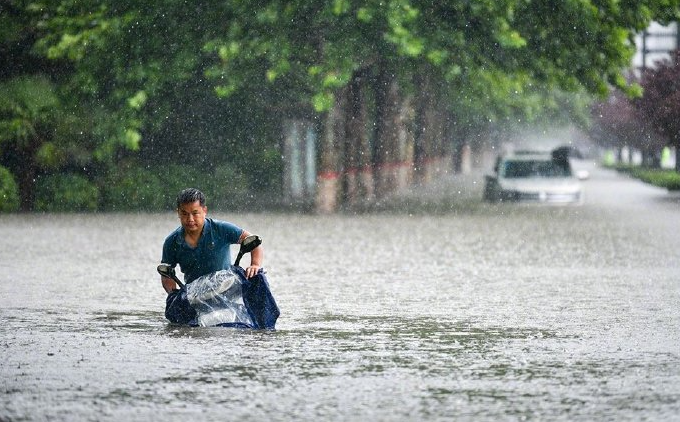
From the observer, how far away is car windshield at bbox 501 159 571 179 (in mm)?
38225

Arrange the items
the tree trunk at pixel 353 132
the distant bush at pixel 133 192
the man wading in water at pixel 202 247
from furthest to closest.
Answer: the tree trunk at pixel 353 132 → the distant bush at pixel 133 192 → the man wading in water at pixel 202 247

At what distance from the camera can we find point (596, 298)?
48.4 feet

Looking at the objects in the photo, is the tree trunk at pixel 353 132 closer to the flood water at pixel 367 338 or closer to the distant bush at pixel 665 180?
the flood water at pixel 367 338

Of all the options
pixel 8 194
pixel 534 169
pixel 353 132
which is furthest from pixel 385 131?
pixel 8 194

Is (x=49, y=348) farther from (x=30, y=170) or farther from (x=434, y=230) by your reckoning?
(x=30, y=170)

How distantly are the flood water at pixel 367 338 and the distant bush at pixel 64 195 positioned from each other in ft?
39.6

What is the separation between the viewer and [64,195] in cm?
3575

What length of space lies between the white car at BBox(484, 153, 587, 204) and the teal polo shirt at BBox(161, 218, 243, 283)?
2593 centimetres

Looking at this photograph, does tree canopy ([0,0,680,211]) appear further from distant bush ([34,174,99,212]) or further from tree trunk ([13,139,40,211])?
distant bush ([34,174,99,212])

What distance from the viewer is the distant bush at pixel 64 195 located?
117 ft

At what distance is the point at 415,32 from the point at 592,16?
13.4ft

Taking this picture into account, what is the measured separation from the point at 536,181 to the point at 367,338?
2675 cm

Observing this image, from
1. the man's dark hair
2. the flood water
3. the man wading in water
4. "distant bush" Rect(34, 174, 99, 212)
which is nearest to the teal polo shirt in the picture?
the man wading in water

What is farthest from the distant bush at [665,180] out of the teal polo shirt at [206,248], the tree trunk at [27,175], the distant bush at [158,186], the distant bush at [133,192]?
the teal polo shirt at [206,248]
